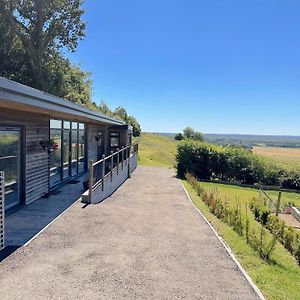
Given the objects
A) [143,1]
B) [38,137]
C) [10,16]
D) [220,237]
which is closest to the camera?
[220,237]

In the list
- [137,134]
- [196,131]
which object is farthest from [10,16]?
[196,131]

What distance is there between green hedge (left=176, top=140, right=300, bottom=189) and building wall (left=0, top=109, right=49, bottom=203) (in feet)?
43.2

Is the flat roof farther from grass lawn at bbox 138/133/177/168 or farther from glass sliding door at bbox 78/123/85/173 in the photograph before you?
grass lawn at bbox 138/133/177/168

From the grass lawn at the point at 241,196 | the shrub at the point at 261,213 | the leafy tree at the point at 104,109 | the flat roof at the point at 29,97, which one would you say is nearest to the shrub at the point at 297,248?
the shrub at the point at 261,213

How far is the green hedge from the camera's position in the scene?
74.4 ft

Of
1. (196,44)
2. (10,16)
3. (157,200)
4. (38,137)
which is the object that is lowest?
(157,200)

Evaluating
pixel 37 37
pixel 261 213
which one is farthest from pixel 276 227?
pixel 37 37

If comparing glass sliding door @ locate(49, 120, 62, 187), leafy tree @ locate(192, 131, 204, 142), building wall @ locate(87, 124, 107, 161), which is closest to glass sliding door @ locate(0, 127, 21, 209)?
glass sliding door @ locate(49, 120, 62, 187)

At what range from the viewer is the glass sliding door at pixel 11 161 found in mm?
7897

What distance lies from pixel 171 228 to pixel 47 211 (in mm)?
3258

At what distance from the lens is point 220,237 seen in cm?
720

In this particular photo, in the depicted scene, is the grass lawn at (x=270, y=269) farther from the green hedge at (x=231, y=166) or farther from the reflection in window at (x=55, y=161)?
the green hedge at (x=231, y=166)

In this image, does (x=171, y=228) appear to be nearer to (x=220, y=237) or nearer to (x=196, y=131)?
(x=220, y=237)

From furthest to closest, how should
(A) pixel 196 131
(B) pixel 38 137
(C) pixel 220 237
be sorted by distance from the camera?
(A) pixel 196 131 → (B) pixel 38 137 → (C) pixel 220 237
